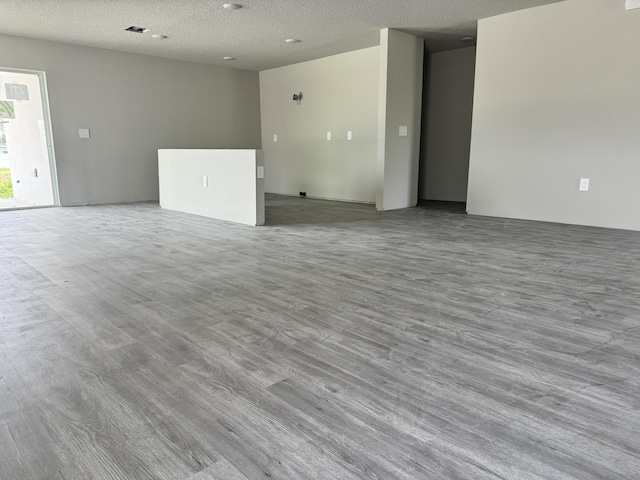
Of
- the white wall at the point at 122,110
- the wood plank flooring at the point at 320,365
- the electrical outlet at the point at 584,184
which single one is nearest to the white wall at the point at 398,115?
the electrical outlet at the point at 584,184

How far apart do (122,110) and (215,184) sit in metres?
3.04

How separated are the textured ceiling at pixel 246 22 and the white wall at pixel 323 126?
1.86 feet

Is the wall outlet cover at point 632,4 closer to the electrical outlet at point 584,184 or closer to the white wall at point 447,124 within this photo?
the electrical outlet at point 584,184

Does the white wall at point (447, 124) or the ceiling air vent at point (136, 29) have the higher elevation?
the ceiling air vent at point (136, 29)

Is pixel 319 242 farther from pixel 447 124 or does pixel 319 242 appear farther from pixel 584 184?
pixel 447 124

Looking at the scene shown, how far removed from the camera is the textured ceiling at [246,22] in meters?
4.75

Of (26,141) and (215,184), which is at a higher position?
(26,141)

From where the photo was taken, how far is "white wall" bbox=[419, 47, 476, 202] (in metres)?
7.09

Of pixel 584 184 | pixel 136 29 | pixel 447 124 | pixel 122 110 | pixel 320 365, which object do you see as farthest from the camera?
pixel 447 124

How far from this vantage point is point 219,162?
530 cm

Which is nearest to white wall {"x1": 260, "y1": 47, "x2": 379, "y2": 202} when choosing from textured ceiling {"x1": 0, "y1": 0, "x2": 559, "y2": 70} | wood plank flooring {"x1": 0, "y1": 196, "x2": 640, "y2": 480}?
textured ceiling {"x1": 0, "y1": 0, "x2": 559, "y2": 70}

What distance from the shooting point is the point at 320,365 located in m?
1.75

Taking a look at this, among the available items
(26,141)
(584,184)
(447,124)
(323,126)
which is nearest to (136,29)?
(26,141)

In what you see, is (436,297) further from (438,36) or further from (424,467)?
(438,36)
